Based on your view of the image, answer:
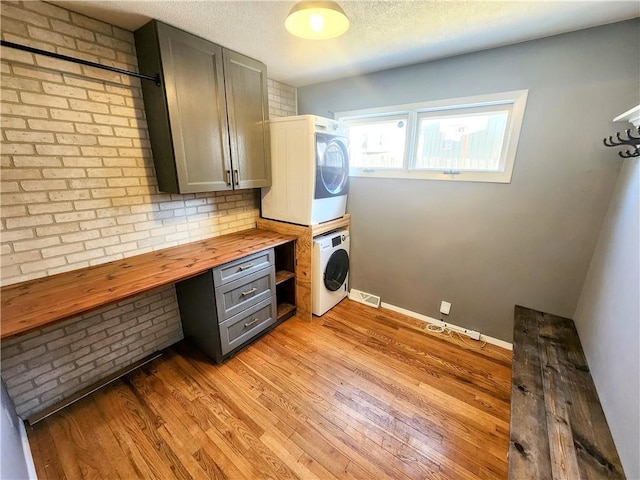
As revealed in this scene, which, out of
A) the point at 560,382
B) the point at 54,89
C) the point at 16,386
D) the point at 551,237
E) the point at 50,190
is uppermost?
the point at 54,89

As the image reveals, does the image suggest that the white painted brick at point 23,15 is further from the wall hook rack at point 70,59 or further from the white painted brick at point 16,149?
the white painted brick at point 16,149

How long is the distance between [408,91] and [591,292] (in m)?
2.01

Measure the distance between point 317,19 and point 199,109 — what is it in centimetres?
104

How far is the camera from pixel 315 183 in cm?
229

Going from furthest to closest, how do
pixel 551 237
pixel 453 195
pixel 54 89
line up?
pixel 453 195
pixel 551 237
pixel 54 89

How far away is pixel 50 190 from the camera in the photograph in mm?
1512

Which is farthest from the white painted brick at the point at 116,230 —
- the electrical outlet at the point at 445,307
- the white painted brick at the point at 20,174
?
the electrical outlet at the point at 445,307

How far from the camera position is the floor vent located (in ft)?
9.48

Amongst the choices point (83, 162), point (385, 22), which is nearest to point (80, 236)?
point (83, 162)

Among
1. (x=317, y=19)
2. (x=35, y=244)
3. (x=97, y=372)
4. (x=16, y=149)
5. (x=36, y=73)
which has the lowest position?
(x=97, y=372)

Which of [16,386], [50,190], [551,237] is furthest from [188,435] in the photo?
[551,237]

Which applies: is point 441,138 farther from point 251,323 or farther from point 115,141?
point 115,141

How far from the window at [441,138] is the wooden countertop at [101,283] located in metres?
1.44

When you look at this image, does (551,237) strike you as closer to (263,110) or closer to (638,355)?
(638,355)
